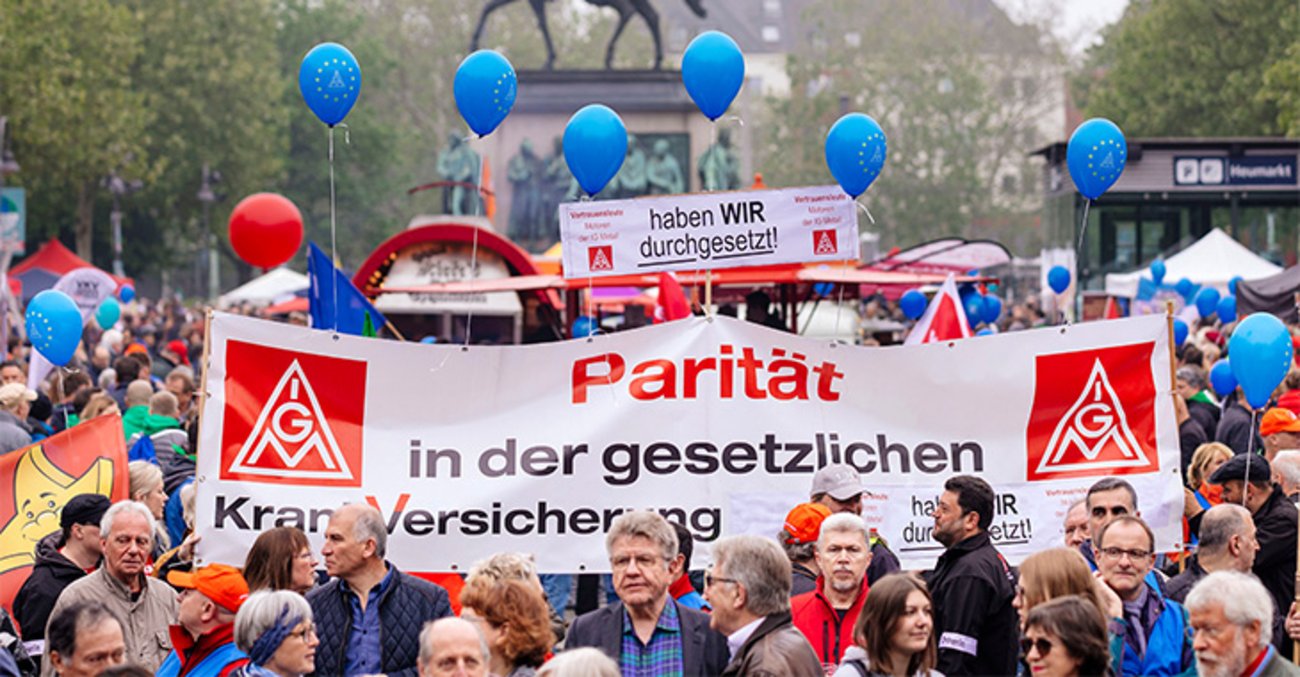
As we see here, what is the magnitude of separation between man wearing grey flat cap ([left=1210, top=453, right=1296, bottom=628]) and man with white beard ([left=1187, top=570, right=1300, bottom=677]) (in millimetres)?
2478

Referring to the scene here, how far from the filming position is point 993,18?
86750mm

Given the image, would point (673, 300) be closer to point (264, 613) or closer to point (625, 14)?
point (264, 613)

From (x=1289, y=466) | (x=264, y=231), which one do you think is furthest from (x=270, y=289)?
(x=1289, y=466)

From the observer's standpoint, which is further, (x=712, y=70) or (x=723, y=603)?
(x=712, y=70)

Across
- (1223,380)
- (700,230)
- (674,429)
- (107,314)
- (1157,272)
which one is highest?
(1157,272)

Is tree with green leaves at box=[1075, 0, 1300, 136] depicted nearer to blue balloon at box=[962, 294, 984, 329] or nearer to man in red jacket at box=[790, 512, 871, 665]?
blue balloon at box=[962, 294, 984, 329]

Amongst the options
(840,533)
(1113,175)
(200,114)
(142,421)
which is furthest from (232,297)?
(840,533)

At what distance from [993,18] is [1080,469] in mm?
80317

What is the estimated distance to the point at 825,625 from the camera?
7129 millimetres

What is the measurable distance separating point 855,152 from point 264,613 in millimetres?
5603

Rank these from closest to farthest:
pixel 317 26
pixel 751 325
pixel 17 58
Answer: pixel 751 325, pixel 17 58, pixel 317 26

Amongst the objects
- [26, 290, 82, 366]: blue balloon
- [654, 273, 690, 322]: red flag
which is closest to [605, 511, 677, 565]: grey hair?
[26, 290, 82, 366]: blue balloon

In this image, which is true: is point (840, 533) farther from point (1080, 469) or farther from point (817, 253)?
point (817, 253)

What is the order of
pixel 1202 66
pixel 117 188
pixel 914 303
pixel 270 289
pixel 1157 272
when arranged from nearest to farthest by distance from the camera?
pixel 914 303
pixel 1157 272
pixel 270 289
pixel 117 188
pixel 1202 66
